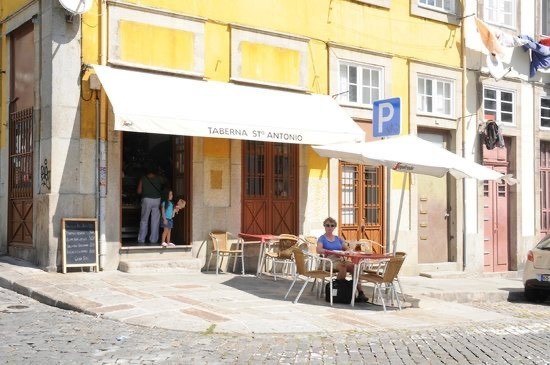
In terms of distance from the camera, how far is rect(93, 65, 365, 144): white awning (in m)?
10.9

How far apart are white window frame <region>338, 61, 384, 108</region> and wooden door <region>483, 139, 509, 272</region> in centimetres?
357

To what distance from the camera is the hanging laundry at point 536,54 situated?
17672 mm

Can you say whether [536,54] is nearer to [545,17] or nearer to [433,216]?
[545,17]

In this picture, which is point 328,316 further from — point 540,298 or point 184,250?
point 540,298

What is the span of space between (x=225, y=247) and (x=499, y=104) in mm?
8563

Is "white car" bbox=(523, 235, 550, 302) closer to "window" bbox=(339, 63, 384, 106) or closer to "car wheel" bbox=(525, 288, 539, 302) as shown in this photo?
"car wheel" bbox=(525, 288, 539, 302)

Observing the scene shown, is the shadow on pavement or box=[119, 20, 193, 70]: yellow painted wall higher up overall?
box=[119, 20, 193, 70]: yellow painted wall

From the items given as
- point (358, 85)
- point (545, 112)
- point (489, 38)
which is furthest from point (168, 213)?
point (545, 112)

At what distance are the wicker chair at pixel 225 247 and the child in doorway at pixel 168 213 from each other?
0.73 metres

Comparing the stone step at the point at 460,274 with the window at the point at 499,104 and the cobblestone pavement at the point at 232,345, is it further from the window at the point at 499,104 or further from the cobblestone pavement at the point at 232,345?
the cobblestone pavement at the point at 232,345

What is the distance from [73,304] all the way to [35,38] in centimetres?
513

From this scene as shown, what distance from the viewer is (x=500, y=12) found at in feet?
58.7

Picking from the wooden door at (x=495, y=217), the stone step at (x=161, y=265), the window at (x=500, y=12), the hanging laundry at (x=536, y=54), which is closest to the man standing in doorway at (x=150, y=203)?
the stone step at (x=161, y=265)

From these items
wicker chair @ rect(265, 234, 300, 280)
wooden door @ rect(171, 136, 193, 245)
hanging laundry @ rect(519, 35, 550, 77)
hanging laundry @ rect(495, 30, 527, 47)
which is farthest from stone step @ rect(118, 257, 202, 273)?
hanging laundry @ rect(519, 35, 550, 77)
